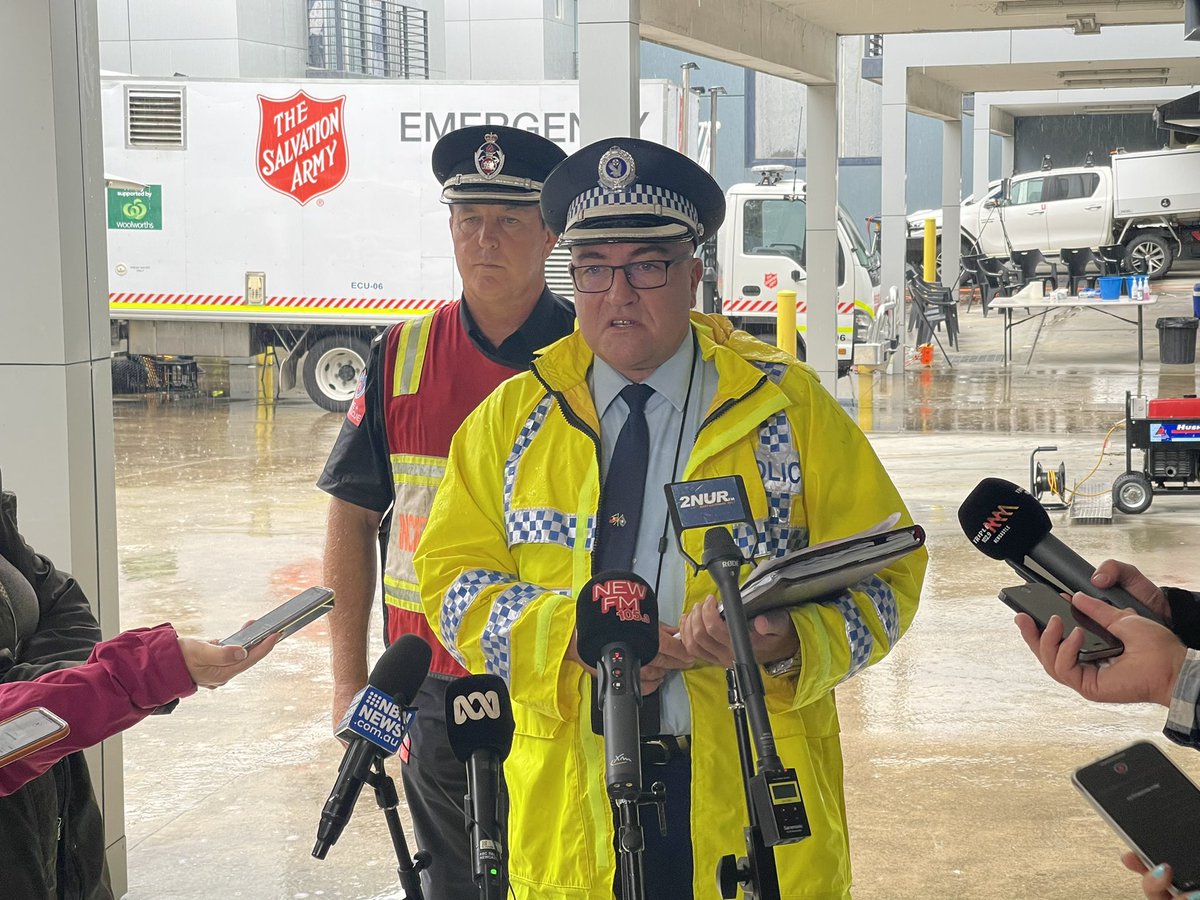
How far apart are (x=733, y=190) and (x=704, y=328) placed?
15702mm

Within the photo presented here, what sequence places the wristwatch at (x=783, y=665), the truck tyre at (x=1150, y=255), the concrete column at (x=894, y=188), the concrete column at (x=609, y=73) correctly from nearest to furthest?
the wristwatch at (x=783, y=665)
the concrete column at (x=609, y=73)
the concrete column at (x=894, y=188)
the truck tyre at (x=1150, y=255)

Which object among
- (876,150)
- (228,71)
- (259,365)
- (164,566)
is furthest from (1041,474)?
(876,150)

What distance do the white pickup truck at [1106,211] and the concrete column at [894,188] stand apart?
26.7 feet

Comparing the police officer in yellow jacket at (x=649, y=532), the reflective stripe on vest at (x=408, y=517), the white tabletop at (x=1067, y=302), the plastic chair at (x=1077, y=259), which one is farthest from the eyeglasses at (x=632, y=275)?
the plastic chair at (x=1077, y=259)

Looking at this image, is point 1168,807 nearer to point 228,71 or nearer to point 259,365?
point 259,365

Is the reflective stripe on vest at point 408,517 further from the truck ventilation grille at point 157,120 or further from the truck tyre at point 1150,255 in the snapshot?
the truck tyre at point 1150,255

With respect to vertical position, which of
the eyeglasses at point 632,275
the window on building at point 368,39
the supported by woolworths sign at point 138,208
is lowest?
the eyeglasses at point 632,275

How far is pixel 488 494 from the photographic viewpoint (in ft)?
8.77

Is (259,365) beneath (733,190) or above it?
beneath

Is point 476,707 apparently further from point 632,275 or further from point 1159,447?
point 1159,447

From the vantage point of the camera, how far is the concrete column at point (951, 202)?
93.9ft

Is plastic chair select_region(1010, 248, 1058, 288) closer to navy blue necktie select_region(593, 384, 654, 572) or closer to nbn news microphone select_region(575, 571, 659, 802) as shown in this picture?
navy blue necktie select_region(593, 384, 654, 572)

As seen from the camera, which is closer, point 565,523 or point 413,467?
point 565,523

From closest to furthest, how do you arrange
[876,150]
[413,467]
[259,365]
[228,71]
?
[413,467] < [259,365] < [228,71] < [876,150]
